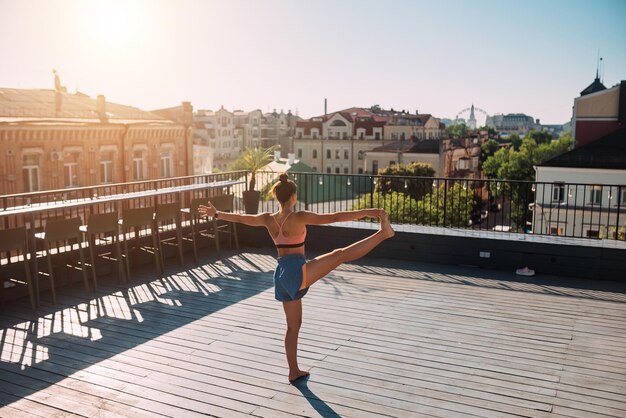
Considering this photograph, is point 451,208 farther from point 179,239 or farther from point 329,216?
point 329,216

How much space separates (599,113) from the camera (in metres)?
49.5

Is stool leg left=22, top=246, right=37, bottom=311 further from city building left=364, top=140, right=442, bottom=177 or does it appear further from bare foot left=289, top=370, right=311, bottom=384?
city building left=364, top=140, right=442, bottom=177

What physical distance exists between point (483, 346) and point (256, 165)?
619cm

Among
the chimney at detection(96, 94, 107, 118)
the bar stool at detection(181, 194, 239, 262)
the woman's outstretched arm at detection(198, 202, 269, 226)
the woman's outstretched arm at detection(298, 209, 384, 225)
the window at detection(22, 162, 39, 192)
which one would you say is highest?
the chimney at detection(96, 94, 107, 118)

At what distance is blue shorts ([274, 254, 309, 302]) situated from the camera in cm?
412

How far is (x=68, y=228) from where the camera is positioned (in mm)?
6539

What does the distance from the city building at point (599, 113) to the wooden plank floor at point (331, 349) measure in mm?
46667

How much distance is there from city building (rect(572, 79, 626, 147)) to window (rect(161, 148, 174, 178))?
3434 centimetres

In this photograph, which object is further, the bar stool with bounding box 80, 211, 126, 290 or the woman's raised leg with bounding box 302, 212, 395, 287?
the bar stool with bounding box 80, 211, 126, 290

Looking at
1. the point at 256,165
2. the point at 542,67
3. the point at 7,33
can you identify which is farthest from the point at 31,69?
the point at 542,67

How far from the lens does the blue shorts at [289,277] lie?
4117 millimetres

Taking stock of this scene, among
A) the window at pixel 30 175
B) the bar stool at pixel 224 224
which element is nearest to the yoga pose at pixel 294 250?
the bar stool at pixel 224 224

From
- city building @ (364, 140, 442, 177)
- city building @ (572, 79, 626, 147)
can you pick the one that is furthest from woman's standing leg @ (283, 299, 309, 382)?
city building @ (364, 140, 442, 177)

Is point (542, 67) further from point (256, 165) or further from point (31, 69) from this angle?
point (256, 165)
